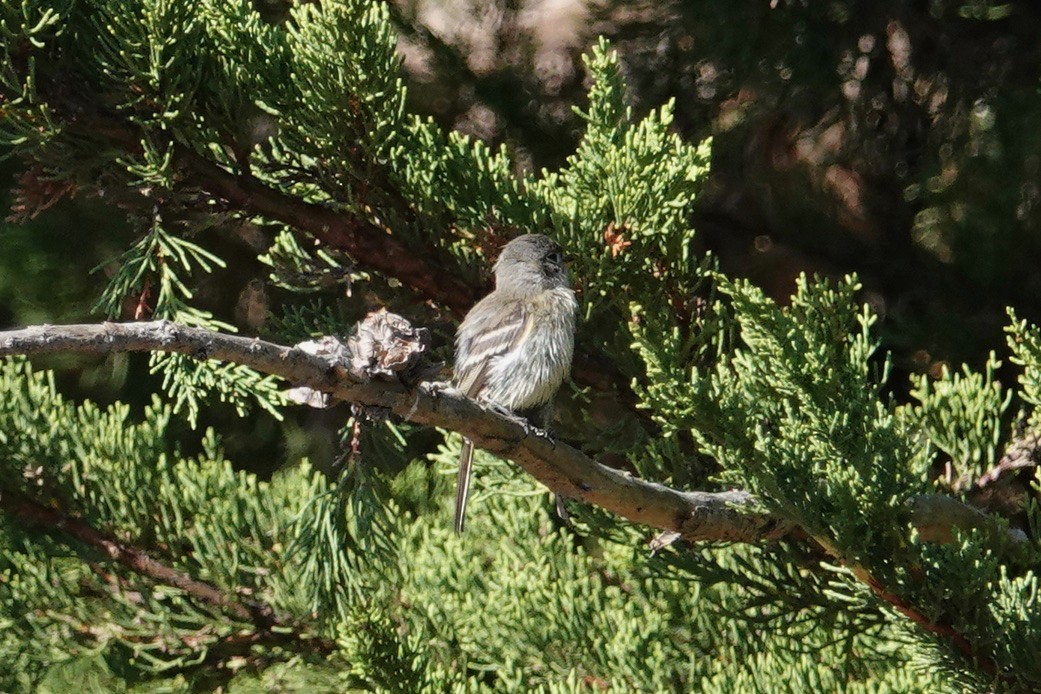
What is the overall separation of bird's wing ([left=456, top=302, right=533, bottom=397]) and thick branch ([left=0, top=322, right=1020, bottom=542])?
84 cm

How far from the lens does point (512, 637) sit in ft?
8.11

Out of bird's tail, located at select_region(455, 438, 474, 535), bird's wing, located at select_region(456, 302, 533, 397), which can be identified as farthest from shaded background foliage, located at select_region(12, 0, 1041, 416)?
bird's tail, located at select_region(455, 438, 474, 535)

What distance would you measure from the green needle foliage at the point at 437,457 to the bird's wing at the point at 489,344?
0.21 metres

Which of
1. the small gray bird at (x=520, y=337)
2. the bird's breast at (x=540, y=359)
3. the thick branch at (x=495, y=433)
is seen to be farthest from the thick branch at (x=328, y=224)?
the thick branch at (x=495, y=433)

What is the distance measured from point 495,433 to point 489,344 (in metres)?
1.15

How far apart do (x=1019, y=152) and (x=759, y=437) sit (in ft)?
4.16

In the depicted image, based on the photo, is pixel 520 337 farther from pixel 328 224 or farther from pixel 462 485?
pixel 328 224

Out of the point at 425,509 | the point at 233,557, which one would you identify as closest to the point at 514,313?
the point at 425,509

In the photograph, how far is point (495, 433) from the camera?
172 centimetres

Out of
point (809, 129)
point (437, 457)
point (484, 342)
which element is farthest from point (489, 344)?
point (809, 129)

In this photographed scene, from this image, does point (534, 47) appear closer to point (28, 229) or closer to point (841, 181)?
point (841, 181)

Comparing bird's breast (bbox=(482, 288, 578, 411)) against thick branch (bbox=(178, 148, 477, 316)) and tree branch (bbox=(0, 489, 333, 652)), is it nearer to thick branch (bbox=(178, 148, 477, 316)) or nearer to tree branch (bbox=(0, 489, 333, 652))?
thick branch (bbox=(178, 148, 477, 316))

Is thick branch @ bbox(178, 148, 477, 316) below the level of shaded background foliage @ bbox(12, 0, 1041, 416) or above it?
below

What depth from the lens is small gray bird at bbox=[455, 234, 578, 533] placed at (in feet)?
8.29
